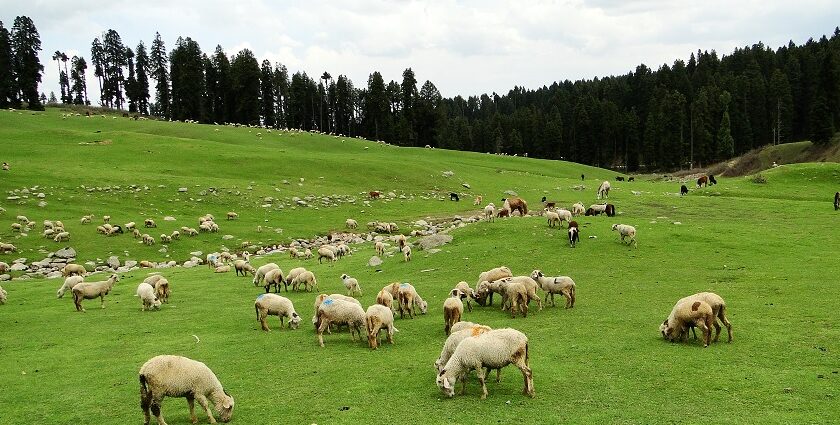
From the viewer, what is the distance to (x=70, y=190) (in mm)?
48969

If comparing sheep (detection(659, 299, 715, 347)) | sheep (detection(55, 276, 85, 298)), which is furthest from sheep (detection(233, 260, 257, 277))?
sheep (detection(659, 299, 715, 347))

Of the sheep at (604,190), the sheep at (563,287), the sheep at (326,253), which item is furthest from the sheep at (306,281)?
the sheep at (604,190)

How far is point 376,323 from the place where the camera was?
15852 millimetres

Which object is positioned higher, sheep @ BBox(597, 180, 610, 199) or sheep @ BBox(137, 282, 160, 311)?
sheep @ BBox(597, 180, 610, 199)

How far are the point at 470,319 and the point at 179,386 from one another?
10.1m

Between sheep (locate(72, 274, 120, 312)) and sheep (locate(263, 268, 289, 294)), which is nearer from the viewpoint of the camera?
sheep (locate(72, 274, 120, 312))

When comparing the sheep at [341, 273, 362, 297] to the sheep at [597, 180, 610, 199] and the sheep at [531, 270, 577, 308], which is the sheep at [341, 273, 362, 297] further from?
the sheep at [597, 180, 610, 199]

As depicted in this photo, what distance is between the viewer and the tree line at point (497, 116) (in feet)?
355

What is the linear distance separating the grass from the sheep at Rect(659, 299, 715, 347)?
20.7 inches

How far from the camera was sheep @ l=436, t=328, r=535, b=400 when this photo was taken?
11461 mm

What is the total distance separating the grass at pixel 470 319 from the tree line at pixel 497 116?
6332cm

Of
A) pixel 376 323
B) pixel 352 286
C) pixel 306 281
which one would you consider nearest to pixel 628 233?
pixel 352 286

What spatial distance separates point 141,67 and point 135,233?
337ft

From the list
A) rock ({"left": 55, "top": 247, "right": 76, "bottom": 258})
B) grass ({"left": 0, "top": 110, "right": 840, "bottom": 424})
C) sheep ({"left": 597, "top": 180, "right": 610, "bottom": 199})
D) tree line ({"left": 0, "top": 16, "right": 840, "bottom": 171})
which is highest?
tree line ({"left": 0, "top": 16, "right": 840, "bottom": 171})
